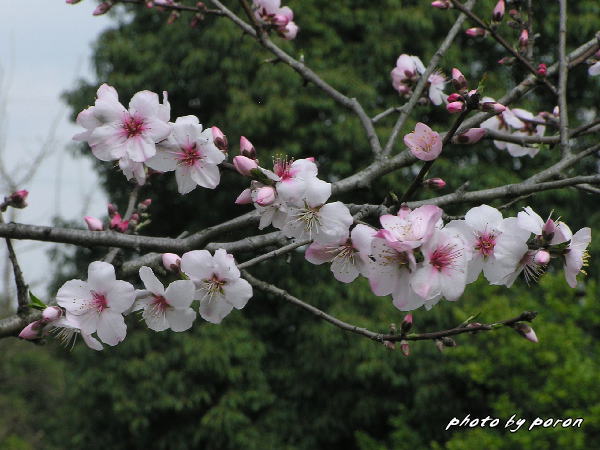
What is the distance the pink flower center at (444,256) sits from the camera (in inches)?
37.8

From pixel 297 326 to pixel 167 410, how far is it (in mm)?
1451

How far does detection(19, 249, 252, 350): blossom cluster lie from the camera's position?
110cm

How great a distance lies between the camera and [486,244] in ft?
3.60

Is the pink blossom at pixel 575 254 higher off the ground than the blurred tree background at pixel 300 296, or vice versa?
the pink blossom at pixel 575 254

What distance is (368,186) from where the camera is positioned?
125 centimetres

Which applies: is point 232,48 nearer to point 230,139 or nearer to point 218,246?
point 230,139

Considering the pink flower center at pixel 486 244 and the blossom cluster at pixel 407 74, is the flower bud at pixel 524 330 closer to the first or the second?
the pink flower center at pixel 486 244

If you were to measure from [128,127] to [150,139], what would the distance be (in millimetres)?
41

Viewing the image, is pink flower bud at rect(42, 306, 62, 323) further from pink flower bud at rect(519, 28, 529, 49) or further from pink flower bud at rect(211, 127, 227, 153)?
pink flower bud at rect(519, 28, 529, 49)

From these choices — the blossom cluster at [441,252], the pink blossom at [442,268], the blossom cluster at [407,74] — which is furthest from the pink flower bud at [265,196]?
the blossom cluster at [407,74]

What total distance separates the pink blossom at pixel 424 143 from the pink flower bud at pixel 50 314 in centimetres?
63

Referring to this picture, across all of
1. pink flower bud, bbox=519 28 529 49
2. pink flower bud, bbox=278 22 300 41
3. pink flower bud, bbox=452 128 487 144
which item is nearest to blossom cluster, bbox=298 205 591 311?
pink flower bud, bbox=452 128 487 144

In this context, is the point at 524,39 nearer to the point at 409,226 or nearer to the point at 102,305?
the point at 409,226

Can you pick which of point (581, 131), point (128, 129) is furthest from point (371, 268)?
point (581, 131)
